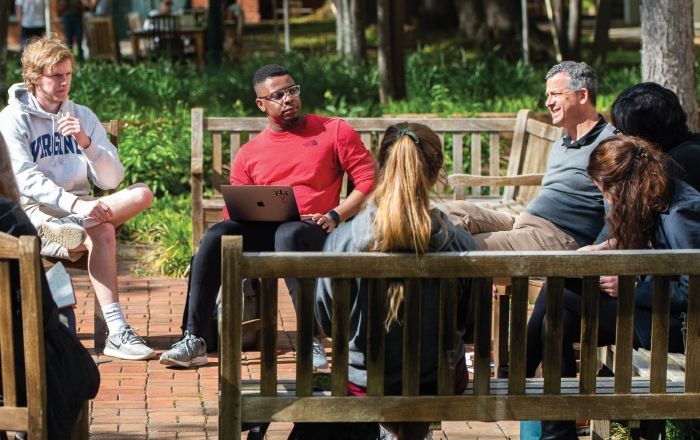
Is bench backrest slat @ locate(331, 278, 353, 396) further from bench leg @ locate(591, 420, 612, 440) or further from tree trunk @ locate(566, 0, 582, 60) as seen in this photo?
tree trunk @ locate(566, 0, 582, 60)

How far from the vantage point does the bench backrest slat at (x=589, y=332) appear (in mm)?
3967

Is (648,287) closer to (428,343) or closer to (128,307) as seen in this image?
(428,343)

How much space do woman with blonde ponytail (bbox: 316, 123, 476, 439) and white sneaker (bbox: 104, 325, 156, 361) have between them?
230 centimetres

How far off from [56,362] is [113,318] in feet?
7.47

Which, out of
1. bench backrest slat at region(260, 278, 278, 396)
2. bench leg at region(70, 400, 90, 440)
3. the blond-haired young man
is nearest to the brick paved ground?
the blond-haired young man

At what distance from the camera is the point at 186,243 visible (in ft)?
27.5

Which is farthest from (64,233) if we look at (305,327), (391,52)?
(391,52)

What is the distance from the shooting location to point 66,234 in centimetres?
599

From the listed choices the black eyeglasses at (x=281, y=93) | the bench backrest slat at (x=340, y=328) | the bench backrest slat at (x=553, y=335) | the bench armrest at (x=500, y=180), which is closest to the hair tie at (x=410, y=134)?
the bench backrest slat at (x=340, y=328)

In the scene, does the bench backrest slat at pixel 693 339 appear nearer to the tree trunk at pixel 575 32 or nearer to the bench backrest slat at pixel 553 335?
the bench backrest slat at pixel 553 335

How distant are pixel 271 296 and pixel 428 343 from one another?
52 cm

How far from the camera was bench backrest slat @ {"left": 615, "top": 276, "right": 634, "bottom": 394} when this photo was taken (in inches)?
156

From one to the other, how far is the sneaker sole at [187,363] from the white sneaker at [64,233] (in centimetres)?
68

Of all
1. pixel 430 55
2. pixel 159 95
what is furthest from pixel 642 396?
pixel 430 55
